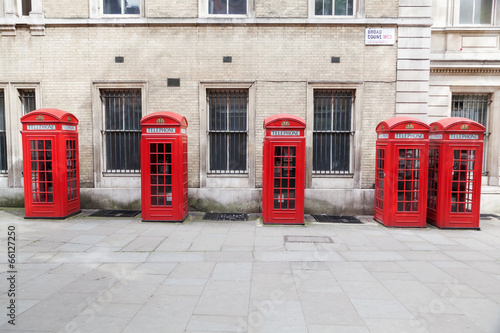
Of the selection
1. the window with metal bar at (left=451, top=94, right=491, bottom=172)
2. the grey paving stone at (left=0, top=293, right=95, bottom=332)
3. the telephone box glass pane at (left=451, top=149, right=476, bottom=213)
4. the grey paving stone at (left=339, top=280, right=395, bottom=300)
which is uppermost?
the window with metal bar at (left=451, top=94, right=491, bottom=172)

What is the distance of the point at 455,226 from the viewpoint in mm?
7984

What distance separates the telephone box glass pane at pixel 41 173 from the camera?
823 cm

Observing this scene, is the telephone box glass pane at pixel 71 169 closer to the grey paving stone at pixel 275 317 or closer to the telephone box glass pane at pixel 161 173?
the telephone box glass pane at pixel 161 173

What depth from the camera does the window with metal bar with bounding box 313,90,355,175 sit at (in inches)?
380

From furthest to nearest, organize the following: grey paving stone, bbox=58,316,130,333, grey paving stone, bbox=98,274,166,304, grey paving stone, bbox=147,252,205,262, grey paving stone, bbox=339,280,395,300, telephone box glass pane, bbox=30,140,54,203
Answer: telephone box glass pane, bbox=30,140,54,203
grey paving stone, bbox=147,252,205,262
grey paving stone, bbox=339,280,395,300
grey paving stone, bbox=98,274,166,304
grey paving stone, bbox=58,316,130,333

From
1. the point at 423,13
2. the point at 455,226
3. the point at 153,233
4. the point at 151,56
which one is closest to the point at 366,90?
the point at 423,13

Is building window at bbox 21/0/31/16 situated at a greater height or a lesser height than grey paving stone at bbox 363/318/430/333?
greater

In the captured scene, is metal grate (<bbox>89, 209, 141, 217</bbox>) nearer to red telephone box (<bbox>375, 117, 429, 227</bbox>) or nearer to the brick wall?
the brick wall

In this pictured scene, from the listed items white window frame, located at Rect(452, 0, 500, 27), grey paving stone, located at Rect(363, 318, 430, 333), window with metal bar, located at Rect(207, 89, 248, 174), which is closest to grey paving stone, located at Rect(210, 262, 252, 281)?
grey paving stone, located at Rect(363, 318, 430, 333)

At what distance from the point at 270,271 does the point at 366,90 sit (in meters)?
6.59

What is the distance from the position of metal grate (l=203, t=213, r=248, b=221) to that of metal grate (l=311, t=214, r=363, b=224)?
2044 mm

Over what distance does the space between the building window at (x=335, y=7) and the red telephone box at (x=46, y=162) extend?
25.3 ft

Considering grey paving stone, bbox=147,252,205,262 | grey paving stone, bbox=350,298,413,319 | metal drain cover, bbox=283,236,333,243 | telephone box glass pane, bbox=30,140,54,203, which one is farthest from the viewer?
telephone box glass pane, bbox=30,140,54,203

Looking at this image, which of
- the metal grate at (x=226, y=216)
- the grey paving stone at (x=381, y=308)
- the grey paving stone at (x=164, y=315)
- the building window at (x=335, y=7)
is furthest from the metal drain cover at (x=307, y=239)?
the building window at (x=335, y=7)
